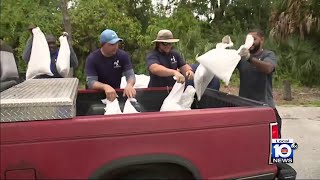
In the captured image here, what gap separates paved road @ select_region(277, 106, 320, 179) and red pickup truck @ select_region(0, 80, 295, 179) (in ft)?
6.98

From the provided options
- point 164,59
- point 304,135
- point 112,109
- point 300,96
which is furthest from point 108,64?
point 300,96


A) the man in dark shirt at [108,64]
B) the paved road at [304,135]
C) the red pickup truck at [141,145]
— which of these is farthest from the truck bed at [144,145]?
the paved road at [304,135]

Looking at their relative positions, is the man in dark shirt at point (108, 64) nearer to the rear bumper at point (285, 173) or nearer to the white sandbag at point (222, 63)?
the white sandbag at point (222, 63)

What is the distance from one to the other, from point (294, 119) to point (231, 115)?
564 cm

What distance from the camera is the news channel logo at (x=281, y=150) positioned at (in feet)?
10.6

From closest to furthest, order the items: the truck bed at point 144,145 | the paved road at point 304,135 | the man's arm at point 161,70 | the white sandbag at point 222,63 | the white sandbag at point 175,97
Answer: the truck bed at point 144,145 → the white sandbag at point 222,63 → the white sandbag at point 175,97 → the man's arm at point 161,70 → the paved road at point 304,135

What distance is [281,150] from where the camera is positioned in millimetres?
3240

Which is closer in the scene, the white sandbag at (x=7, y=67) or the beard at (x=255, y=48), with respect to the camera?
the white sandbag at (x=7, y=67)

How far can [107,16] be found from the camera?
15.0 metres

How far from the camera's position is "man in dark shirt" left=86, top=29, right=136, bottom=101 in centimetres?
445

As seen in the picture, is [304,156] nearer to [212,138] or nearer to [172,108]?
[172,108]

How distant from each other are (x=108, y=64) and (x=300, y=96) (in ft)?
26.4

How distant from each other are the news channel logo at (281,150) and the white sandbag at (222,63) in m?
0.67

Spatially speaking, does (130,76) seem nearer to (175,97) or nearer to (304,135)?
(175,97)
